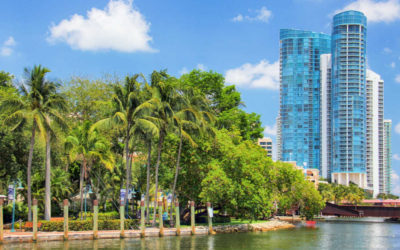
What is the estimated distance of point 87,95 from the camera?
66.8 m

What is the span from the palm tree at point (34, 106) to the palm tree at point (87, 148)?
349 inches

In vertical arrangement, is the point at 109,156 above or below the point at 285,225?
above

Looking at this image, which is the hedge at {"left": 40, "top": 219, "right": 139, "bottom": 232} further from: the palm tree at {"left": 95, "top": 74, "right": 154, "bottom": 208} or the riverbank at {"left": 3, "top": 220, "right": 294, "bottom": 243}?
the palm tree at {"left": 95, "top": 74, "right": 154, "bottom": 208}

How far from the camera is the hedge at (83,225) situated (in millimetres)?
38562

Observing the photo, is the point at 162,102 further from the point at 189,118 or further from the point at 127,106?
the point at 127,106

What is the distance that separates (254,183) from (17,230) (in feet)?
75.5

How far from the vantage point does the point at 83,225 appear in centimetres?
4038

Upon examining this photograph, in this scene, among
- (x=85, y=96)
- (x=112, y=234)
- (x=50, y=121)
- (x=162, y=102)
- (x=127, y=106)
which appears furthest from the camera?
(x=85, y=96)

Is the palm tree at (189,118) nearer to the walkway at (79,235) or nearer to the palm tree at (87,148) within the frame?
the walkway at (79,235)

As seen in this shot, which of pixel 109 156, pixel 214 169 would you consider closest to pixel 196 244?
pixel 214 169

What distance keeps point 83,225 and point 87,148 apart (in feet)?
42.4

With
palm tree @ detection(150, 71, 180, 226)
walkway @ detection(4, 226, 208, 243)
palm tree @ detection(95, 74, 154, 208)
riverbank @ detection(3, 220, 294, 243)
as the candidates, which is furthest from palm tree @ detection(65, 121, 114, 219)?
walkway @ detection(4, 226, 208, 243)

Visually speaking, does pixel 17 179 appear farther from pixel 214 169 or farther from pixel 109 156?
pixel 214 169

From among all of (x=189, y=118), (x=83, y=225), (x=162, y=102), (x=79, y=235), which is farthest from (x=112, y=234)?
(x=189, y=118)
